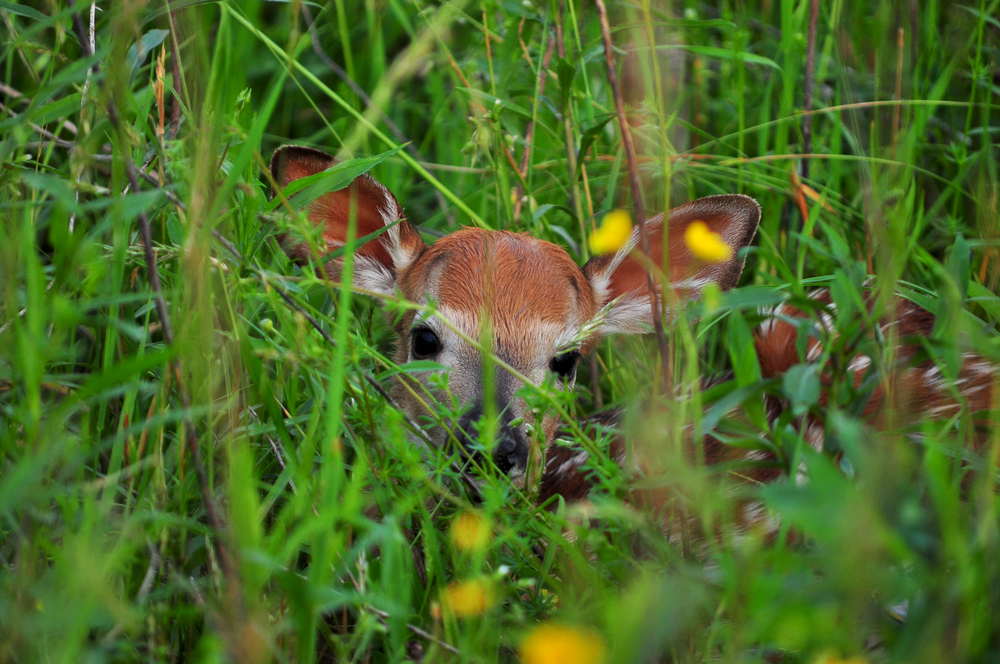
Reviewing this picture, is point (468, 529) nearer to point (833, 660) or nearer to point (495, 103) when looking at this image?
point (833, 660)

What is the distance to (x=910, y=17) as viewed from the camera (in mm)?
3793

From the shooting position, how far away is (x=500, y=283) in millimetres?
3102

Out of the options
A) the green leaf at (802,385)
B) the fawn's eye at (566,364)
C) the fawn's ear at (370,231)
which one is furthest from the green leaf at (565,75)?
the green leaf at (802,385)

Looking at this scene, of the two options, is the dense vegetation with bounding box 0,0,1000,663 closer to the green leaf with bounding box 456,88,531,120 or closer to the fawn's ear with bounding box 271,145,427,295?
the green leaf with bounding box 456,88,531,120

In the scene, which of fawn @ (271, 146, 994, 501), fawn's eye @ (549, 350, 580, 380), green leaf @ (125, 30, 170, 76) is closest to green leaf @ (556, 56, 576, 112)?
fawn @ (271, 146, 994, 501)

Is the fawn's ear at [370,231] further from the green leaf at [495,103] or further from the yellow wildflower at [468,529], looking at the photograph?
the yellow wildflower at [468,529]

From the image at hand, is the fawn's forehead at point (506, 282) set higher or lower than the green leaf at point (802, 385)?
lower

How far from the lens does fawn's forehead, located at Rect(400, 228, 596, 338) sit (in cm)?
306

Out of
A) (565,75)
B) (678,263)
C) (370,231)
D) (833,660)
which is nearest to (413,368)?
(833,660)

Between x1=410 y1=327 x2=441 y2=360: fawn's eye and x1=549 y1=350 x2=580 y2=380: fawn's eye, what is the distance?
432 mm

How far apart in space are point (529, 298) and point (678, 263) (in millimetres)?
778

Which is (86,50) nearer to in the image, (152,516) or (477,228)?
(152,516)

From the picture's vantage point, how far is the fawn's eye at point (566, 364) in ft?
10.4

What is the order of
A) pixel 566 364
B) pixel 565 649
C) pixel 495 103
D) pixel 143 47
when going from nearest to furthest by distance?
pixel 565 649 → pixel 143 47 → pixel 495 103 → pixel 566 364
